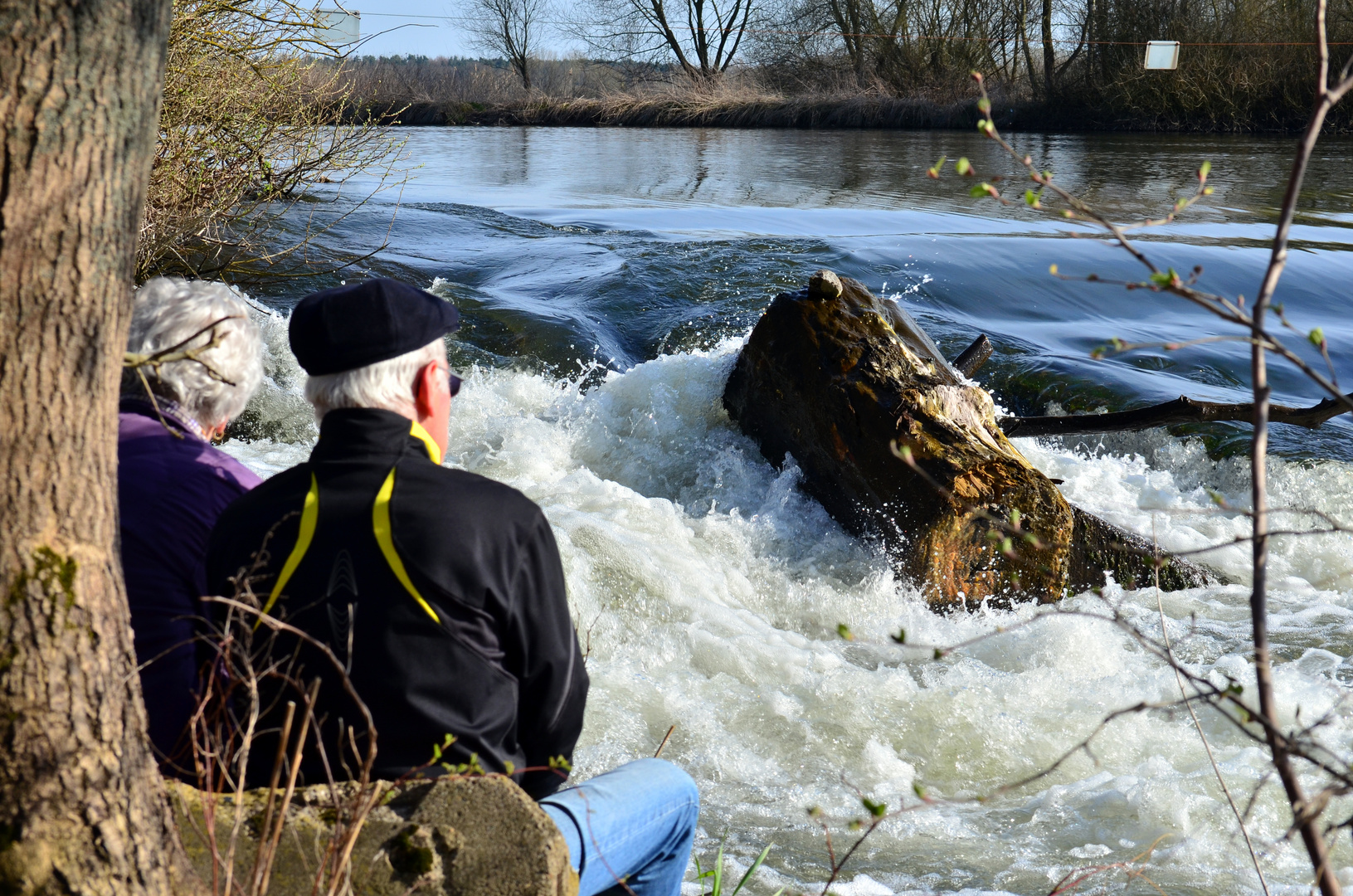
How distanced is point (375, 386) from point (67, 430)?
0.71 m

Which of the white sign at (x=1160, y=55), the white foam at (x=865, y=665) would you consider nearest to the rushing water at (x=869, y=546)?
the white foam at (x=865, y=665)

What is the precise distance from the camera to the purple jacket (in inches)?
84.6

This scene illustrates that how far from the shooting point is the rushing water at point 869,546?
3.53m

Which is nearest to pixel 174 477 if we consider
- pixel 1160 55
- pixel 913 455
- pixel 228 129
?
pixel 913 455

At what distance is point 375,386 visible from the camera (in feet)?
6.79

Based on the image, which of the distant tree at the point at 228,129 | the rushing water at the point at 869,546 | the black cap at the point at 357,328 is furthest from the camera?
the distant tree at the point at 228,129

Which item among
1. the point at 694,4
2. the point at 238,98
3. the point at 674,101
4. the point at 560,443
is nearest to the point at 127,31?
the point at 560,443

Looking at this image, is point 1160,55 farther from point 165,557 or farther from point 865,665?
point 165,557

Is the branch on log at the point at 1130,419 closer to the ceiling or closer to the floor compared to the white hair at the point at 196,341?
closer to the floor

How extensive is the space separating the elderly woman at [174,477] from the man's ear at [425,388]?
1.21 ft

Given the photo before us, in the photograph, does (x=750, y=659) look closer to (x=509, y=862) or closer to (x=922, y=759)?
(x=922, y=759)

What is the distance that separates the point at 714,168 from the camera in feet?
70.2

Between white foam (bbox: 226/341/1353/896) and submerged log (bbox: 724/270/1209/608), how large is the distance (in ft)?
0.48

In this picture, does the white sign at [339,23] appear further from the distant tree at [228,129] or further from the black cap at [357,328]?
the black cap at [357,328]
